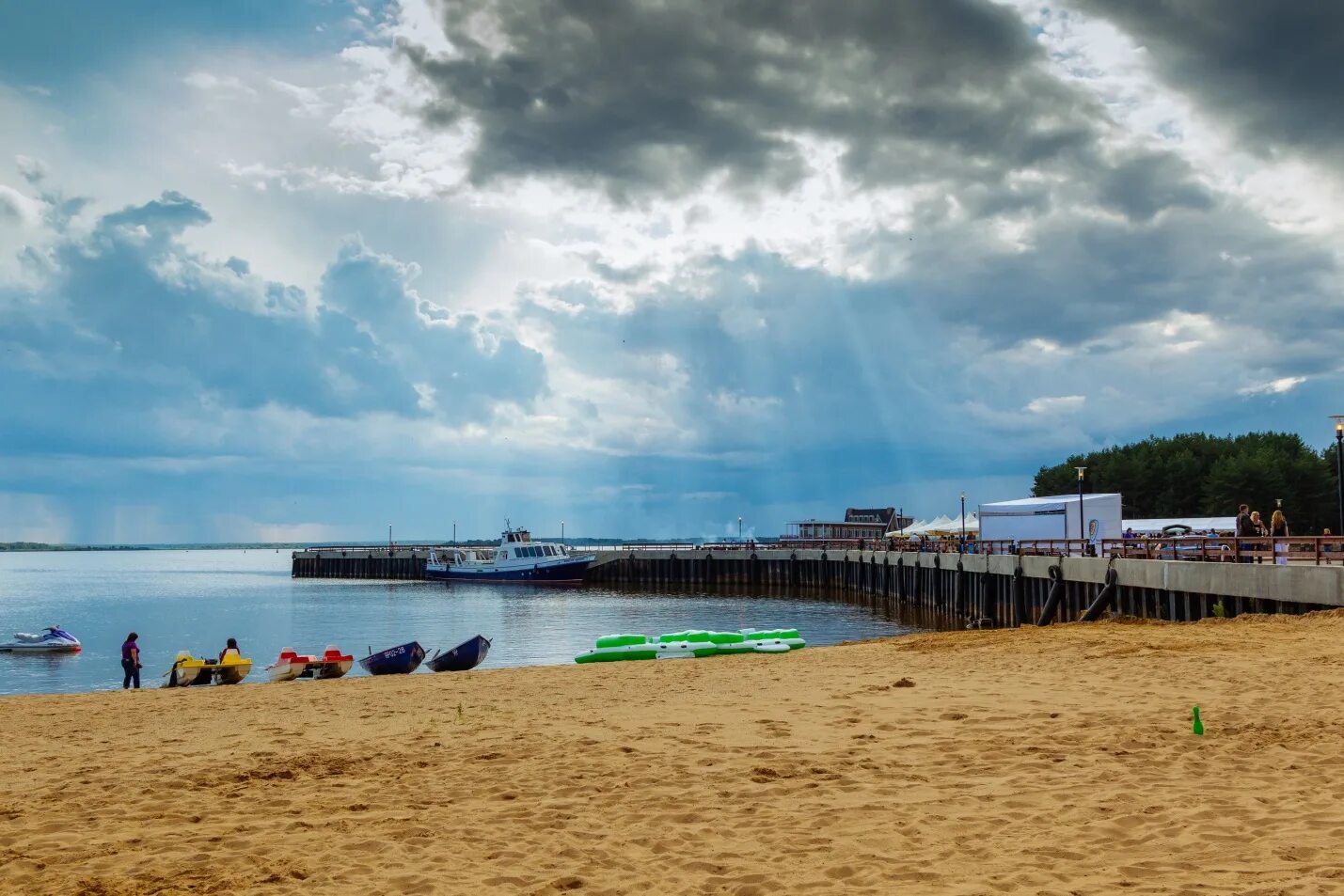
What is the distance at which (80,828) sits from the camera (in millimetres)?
8820

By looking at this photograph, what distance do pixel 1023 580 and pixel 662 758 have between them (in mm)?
30472

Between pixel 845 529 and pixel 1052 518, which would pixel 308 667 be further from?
pixel 845 529

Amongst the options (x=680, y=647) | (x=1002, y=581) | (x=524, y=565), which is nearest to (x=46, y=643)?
(x=680, y=647)

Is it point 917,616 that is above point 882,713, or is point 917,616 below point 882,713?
below

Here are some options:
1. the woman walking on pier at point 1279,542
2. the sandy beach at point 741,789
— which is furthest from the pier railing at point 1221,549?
the sandy beach at point 741,789

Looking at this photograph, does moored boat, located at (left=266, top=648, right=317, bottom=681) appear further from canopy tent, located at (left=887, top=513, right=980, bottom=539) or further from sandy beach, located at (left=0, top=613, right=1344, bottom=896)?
canopy tent, located at (left=887, top=513, right=980, bottom=539)

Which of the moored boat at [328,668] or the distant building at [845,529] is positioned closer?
the moored boat at [328,668]

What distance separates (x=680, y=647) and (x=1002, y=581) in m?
21.3

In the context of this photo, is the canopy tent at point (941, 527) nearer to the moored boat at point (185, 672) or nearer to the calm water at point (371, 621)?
the calm water at point (371, 621)

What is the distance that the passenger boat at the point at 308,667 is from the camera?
87.3ft

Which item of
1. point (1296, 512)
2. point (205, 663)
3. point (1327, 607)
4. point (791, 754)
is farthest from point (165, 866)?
point (1296, 512)

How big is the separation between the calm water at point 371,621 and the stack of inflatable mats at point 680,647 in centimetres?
920

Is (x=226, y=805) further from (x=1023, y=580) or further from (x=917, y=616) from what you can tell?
(x=917, y=616)

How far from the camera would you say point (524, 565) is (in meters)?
93.3
